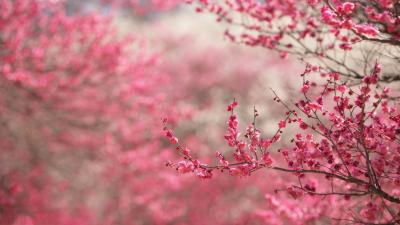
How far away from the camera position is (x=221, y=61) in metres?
26.3

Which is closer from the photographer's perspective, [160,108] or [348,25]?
[348,25]

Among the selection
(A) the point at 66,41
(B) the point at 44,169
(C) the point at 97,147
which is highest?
(A) the point at 66,41

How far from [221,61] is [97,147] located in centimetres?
1311

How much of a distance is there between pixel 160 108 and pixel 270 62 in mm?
13578

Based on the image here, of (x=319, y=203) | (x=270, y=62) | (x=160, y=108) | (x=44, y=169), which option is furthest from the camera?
(x=270, y=62)

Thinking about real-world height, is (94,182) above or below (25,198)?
below

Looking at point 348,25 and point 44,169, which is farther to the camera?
point 44,169

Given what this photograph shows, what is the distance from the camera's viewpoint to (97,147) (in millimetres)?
14672

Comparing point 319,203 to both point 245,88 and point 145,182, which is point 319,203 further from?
point 245,88

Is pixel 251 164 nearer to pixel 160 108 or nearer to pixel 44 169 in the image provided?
pixel 160 108

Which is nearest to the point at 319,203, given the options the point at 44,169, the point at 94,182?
the point at 44,169

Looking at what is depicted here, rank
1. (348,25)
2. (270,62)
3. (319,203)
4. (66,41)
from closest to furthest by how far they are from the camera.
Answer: (348,25)
(319,203)
(66,41)
(270,62)

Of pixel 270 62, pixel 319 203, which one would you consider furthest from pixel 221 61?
pixel 319 203

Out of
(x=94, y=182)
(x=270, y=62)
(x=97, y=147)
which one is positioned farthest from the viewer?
(x=270, y=62)
